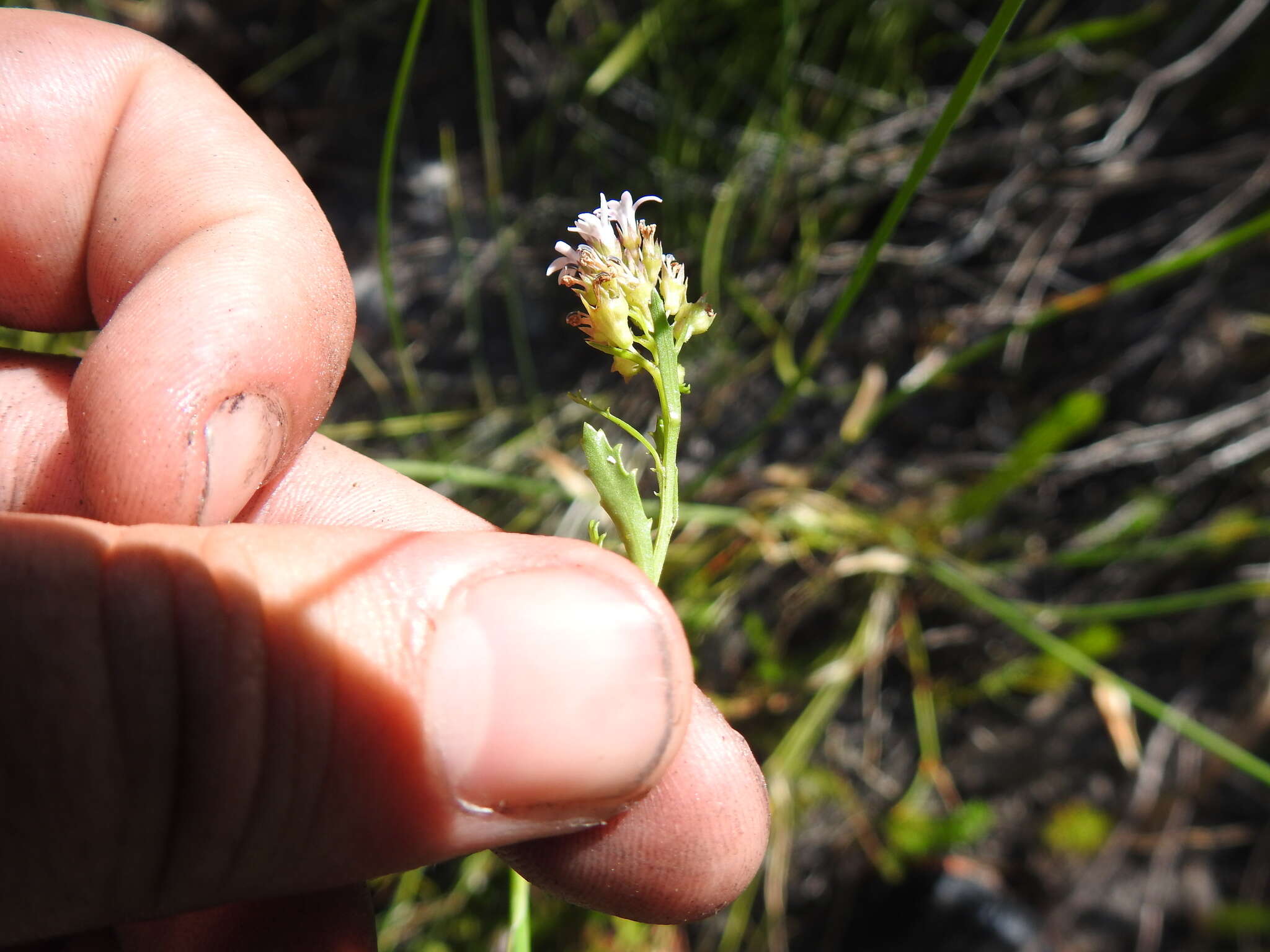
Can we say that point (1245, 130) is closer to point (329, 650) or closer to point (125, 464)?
point (329, 650)

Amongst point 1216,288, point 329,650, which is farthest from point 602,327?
point 1216,288

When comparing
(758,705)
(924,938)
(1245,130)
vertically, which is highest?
(1245,130)

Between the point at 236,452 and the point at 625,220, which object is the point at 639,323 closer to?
the point at 625,220

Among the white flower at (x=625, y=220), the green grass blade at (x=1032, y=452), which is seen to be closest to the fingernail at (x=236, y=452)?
the white flower at (x=625, y=220)

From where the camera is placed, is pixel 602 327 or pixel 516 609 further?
pixel 602 327

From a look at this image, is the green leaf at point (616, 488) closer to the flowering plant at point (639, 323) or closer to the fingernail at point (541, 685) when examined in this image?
the flowering plant at point (639, 323)

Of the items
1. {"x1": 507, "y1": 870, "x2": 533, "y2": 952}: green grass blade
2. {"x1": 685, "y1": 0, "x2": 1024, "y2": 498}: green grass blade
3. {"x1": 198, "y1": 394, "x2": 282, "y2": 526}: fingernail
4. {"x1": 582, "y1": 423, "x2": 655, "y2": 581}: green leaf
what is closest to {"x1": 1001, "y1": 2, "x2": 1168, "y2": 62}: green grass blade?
{"x1": 685, "y1": 0, "x2": 1024, "y2": 498}: green grass blade

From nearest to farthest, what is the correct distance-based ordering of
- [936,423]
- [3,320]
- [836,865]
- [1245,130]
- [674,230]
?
[3,320] → [1245,130] → [674,230] → [936,423] → [836,865]

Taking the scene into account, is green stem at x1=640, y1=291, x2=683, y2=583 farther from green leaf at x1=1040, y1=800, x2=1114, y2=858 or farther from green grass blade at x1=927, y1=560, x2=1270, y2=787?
green leaf at x1=1040, y1=800, x2=1114, y2=858
